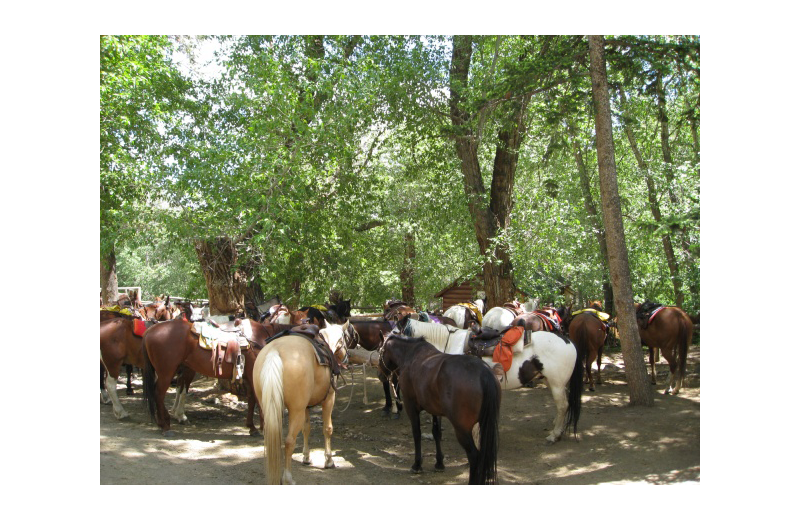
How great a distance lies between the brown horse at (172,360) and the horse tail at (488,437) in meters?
4.30

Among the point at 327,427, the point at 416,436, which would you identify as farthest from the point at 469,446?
the point at 327,427

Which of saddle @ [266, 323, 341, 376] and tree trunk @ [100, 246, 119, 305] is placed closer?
saddle @ [266, 323, 341, 376]

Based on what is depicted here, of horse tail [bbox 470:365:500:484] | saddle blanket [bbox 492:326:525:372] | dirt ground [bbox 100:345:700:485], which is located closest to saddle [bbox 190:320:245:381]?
dirt ground [bbox 100:345:700:485]

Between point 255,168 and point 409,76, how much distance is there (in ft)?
17.3

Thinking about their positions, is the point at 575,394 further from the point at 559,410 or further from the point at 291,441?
the point at 291,441

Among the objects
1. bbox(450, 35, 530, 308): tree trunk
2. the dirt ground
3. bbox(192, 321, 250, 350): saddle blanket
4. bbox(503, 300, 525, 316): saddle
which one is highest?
bbox(450, 35, 530, 308): tree trunk

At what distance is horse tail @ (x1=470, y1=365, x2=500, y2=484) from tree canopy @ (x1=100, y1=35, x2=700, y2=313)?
3608 mm

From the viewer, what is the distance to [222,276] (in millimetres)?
12055

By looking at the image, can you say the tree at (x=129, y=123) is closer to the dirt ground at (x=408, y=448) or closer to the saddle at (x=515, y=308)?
the dirt ground at (x=408, y=448)

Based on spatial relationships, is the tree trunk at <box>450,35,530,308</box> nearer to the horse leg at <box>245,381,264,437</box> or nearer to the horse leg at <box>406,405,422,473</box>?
the horse leg at <box>245,381,264,437</box>

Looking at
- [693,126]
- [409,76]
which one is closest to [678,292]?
[693,126]

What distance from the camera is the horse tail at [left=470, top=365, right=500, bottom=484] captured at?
5469mm

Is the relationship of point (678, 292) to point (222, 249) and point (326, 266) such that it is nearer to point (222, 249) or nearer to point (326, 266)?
point (326, 266)
